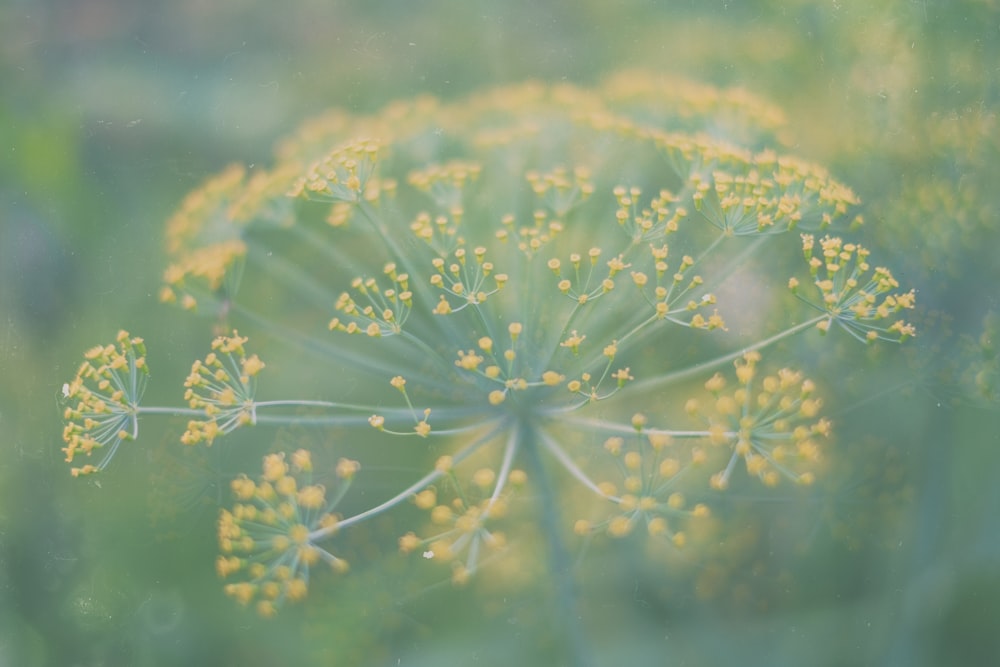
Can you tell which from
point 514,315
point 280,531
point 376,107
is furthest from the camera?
point 376,107

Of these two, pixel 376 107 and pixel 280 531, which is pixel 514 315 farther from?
pixel 376 107

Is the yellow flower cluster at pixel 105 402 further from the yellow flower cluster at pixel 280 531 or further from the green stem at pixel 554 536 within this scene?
the green stem at pixel 554 536

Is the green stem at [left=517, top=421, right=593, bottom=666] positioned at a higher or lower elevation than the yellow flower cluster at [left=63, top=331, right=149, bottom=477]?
higher

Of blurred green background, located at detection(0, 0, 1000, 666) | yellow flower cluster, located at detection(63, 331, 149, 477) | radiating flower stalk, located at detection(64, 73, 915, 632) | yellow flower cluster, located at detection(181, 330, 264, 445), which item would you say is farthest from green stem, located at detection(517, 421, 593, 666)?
yellow flower cluster, located at detection(63, 331, 149, 477)

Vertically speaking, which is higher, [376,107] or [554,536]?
[376,107]

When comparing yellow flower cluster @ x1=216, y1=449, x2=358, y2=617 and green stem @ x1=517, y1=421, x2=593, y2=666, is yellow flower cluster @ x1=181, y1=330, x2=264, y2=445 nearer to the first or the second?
yellow flower cluster @ x1=216, y1=449, x2=358, y2=617

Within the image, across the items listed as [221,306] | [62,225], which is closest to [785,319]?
[221,306]

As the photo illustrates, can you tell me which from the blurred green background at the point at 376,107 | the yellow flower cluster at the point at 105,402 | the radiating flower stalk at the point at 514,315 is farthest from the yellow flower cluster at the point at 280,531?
the blurred green background at the point at 376,107

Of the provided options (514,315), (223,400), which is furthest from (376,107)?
(223,400)
